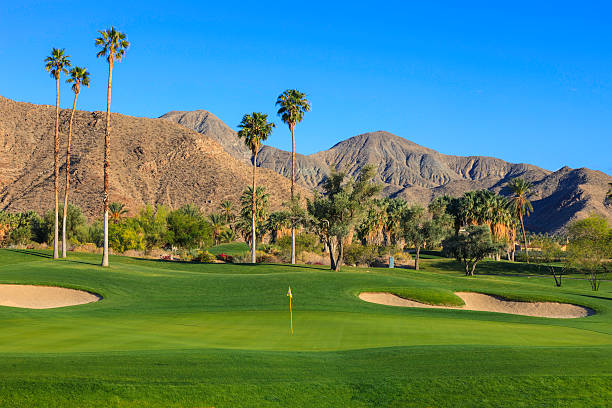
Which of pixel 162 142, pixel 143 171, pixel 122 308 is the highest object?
pixel 162 142

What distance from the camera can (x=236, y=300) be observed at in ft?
95.0

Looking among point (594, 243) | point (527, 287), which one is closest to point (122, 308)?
point (527, 287)

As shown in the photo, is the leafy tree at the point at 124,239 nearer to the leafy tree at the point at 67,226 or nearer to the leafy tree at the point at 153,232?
the leafy tree at the point at 153,232

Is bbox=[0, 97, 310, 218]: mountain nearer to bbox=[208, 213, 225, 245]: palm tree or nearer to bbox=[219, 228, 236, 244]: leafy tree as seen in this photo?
bbox=[219, 228, 236, 244]: leafy tree

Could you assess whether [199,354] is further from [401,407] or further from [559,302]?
[559,302]

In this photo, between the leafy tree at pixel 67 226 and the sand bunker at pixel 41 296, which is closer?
the sand bunker at pixel 41 296

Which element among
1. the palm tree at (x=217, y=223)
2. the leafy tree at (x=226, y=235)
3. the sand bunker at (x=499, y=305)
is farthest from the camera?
the leafy tree at (x=226, y=235)

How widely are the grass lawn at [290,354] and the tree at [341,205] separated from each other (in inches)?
675

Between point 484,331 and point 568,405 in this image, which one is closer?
point 568,405

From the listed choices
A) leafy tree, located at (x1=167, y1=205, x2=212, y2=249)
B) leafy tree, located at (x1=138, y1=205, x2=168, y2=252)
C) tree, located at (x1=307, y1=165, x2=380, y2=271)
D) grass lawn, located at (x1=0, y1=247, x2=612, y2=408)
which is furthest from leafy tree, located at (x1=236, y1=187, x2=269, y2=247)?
grass lawn, located at (x1=0, y1=247, x2=612, y2=408)

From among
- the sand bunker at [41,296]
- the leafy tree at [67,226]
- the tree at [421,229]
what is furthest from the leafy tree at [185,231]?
the sand bunker at [41,296]

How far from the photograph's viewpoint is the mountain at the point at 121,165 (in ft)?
404

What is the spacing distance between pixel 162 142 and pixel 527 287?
13310cm

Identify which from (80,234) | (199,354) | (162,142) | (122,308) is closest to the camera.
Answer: (199,354)
